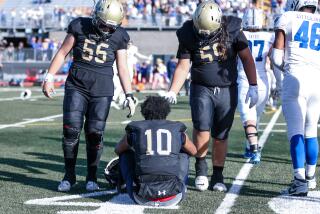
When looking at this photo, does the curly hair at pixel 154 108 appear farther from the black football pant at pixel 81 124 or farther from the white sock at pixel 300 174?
the white sock at pixel 300 174

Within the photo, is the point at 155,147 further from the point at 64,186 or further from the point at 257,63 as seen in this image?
the point at 257,63

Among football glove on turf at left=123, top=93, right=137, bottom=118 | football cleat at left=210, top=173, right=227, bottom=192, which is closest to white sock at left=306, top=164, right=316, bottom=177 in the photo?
football cleat at left=210, top=173, right=227, bottom=192

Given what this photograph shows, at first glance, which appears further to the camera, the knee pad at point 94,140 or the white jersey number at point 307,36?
the knee pad at point 94,140

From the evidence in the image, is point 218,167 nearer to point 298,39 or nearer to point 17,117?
point 298,39

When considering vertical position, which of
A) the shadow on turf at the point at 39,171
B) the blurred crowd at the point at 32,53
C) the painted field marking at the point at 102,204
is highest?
the painted field marking at the point at 102,204

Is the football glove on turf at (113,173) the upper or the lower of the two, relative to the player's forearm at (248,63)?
lower

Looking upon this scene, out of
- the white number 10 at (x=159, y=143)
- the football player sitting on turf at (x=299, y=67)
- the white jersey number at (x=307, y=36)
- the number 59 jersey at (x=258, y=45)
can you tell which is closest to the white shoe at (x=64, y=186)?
the white number 10 at (x=159, y=143)

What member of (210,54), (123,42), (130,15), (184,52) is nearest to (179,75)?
(184,52)

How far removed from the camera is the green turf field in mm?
5660

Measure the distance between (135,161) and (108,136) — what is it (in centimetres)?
549

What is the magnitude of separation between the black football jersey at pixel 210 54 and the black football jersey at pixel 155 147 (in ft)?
2.74

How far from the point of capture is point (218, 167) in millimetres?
6656

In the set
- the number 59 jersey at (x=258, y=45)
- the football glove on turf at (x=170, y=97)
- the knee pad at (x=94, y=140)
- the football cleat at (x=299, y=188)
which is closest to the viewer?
the football cleat at (x=299, y=188)

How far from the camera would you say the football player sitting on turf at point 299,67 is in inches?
244
